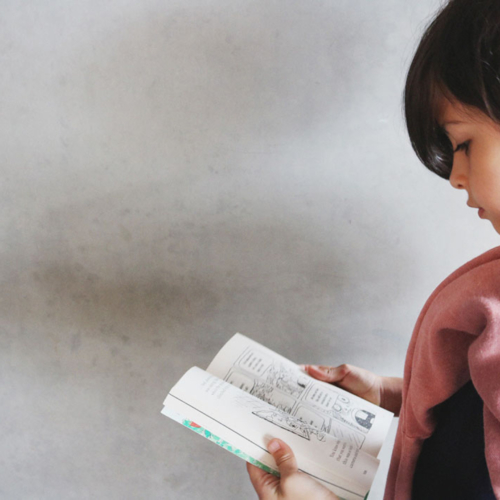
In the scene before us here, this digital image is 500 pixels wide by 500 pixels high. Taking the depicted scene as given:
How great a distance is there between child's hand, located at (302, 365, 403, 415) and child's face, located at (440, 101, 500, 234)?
32 cm

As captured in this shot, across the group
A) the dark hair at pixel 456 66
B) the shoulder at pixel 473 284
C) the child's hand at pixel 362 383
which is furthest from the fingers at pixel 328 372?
the dark hair at pixel 456 66

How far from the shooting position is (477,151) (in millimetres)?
400

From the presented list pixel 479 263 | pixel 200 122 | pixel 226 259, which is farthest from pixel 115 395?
pixel 479 263

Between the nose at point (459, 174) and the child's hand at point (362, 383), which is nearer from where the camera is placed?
the nose at point (459, 174)

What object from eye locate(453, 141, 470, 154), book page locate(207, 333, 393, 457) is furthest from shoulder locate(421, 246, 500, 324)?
book page locate(207, 333, 393, 457)

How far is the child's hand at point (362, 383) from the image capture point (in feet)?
2.15

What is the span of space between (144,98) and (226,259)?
0.92 feet

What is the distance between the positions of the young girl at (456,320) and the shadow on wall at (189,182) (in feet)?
0.80

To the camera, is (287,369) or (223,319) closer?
(287,369)

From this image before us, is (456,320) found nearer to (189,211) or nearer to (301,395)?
(301,395)

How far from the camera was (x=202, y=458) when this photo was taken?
0.85 m

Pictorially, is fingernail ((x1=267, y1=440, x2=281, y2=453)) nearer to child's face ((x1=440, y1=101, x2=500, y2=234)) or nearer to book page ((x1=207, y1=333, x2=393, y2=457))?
book page ((x1=207, y1=333, x2=393, y2=457))

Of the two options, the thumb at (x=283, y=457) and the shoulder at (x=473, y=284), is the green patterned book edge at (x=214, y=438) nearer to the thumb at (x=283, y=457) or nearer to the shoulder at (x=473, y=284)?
the thumb at (x=283, y=457)

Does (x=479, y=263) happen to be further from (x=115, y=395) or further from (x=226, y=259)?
(x=115, y=395)
